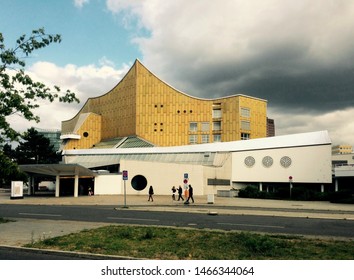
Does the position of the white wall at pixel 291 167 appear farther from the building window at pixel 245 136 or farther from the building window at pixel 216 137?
the building window at pixel 216 137

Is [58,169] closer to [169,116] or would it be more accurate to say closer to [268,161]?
[268,161]

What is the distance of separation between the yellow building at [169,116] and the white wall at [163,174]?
16668 mm

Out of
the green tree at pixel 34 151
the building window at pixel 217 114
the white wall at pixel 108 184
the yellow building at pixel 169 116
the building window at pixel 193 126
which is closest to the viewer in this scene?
the white wall at pixel 108 184

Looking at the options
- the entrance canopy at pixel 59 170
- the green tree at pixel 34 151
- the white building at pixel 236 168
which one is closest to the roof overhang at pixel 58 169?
the entrance canopy at pixel 59 170

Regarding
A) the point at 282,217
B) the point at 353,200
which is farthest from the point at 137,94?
the point at 282,217

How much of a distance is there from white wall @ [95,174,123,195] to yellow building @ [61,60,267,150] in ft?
56.8

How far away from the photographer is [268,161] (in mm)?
48312

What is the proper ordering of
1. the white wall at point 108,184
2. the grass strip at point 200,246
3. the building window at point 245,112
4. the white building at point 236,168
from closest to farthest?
the grass strip at point 200,246 < the white building at point 236,168 < the white wall at point 108,184 < the building window at point 245,112

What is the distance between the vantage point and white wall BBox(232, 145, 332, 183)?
146 feet

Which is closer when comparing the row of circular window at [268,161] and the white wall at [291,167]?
the white wall at [291,167]

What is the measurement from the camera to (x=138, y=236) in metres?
11.9

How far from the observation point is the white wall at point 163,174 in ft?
152

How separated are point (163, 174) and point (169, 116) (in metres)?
21.7

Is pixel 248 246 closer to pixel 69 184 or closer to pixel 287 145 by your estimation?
pixel 287 145
